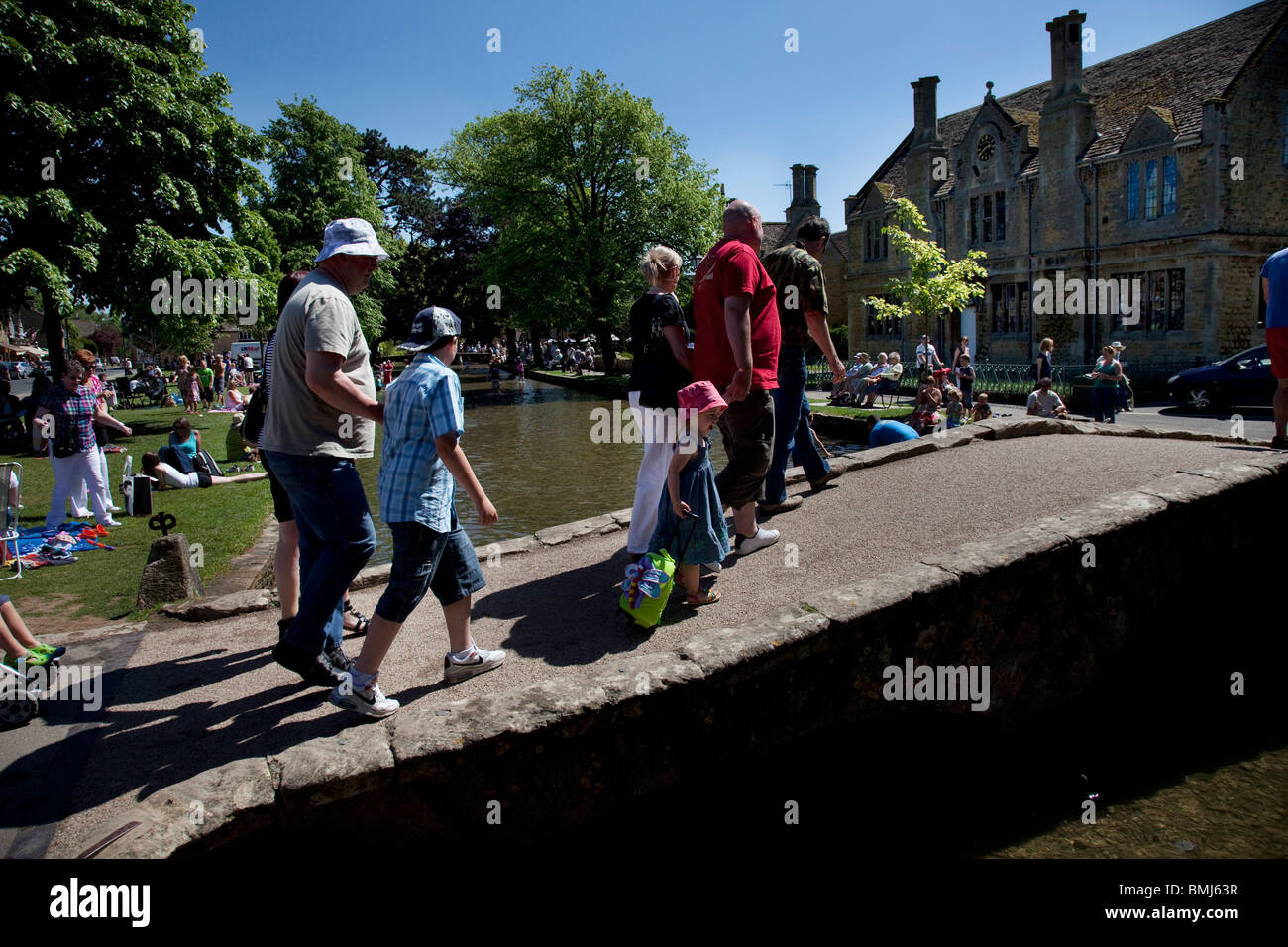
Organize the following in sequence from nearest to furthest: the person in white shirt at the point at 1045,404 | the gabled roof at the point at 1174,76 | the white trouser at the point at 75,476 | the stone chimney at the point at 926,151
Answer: the white trouser at the point at 75,476 → the person in white shirt at the point at 1045,404 → the gabled roof at the point at 1174,76 → the stone chimney at the point at 926,151

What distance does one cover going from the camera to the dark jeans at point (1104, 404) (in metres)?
18.0

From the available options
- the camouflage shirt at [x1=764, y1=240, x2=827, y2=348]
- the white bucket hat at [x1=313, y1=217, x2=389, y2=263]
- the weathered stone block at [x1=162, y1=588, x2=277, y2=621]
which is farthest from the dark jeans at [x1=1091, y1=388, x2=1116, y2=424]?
the white bucket hat at [x1=313, y1=217, x2=389, y2=263]

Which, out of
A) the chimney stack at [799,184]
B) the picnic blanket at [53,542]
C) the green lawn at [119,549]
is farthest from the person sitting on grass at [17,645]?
the chimney stack at [799,184]

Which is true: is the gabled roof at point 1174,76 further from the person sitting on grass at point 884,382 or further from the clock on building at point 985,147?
the person sitting on grass at point 884,382

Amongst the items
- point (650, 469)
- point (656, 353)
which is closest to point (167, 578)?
point (650, 469)

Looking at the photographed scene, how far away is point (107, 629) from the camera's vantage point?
20.6 ft

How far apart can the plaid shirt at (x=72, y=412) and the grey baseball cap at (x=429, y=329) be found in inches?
306

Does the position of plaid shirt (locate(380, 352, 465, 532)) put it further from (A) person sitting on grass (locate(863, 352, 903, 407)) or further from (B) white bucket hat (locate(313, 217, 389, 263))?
(A) person sitting on grass (locate(863, 352, 903, 407))

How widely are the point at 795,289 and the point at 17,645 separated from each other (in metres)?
5.74

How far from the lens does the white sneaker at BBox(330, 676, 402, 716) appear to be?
4.14 metres

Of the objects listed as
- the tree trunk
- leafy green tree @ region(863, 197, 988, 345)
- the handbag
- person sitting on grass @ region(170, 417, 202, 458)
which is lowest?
the handbag

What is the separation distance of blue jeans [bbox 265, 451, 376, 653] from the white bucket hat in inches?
41.7
